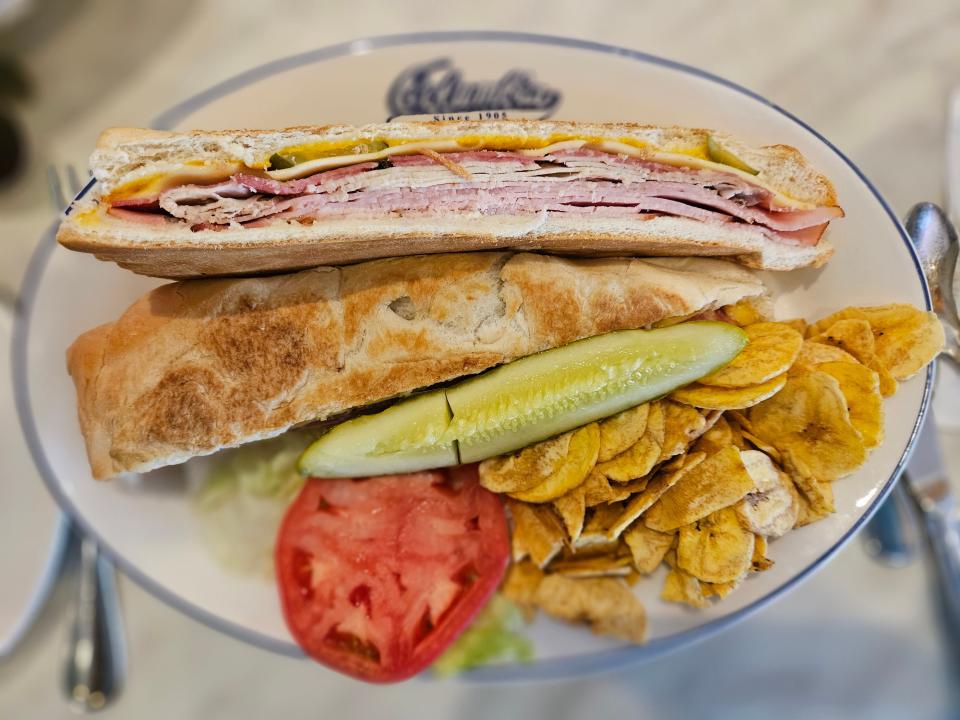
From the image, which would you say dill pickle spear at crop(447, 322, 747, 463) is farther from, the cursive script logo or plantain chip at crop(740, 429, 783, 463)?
the cursive script logo

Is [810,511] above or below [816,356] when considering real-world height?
below

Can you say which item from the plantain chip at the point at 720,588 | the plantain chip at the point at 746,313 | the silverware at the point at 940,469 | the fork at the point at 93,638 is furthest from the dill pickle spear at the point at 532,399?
the fork at the point at 93,638

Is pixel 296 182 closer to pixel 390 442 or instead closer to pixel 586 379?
pixel 390 442

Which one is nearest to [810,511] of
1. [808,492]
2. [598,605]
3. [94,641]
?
[808,492]

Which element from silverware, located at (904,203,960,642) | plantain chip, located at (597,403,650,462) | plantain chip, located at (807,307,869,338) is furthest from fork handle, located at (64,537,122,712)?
silverware, located at (904,203,960,642)

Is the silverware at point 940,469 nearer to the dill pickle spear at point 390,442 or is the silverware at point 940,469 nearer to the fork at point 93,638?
the dill pickle spear at point 390,442

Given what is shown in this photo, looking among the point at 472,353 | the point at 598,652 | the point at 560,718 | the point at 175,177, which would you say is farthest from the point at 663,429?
the point at 175,177
